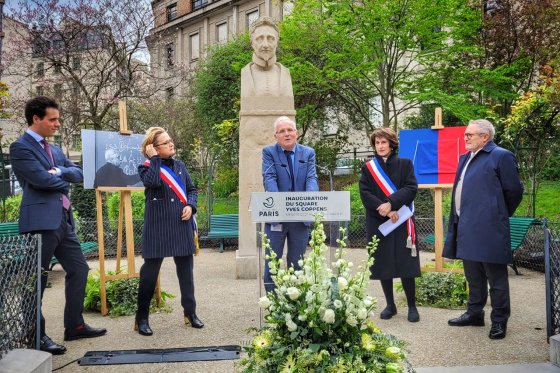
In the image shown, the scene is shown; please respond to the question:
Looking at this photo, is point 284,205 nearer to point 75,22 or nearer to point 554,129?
point 554,129

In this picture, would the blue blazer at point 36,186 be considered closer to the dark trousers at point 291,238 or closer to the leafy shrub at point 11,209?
the dark trousers at point 291,238

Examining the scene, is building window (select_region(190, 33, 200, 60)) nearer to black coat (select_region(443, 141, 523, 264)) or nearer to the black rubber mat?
black coat (select_region(443, 141, 523, 264))

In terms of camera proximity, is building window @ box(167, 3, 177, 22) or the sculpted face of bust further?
building window @ box(167, 3, 177, 22)

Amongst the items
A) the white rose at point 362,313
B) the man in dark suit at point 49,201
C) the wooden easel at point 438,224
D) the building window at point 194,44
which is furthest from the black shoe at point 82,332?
the building window at point 194,44

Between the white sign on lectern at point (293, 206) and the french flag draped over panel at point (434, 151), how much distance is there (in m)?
2.77

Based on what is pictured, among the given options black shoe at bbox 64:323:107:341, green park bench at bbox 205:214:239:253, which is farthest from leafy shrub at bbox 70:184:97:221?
black shoe at bbox 64:323:107:341

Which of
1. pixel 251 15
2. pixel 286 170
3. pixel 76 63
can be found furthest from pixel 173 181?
pixel 251 15

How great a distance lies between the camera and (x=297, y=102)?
792 inches

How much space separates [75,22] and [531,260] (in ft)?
41.3

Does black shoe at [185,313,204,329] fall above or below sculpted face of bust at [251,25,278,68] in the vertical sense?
below

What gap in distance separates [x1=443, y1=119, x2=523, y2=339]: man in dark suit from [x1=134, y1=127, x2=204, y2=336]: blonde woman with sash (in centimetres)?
263

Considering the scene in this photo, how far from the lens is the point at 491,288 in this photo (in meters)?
4.70

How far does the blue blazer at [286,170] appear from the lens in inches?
182

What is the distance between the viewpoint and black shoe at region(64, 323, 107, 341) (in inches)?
183
